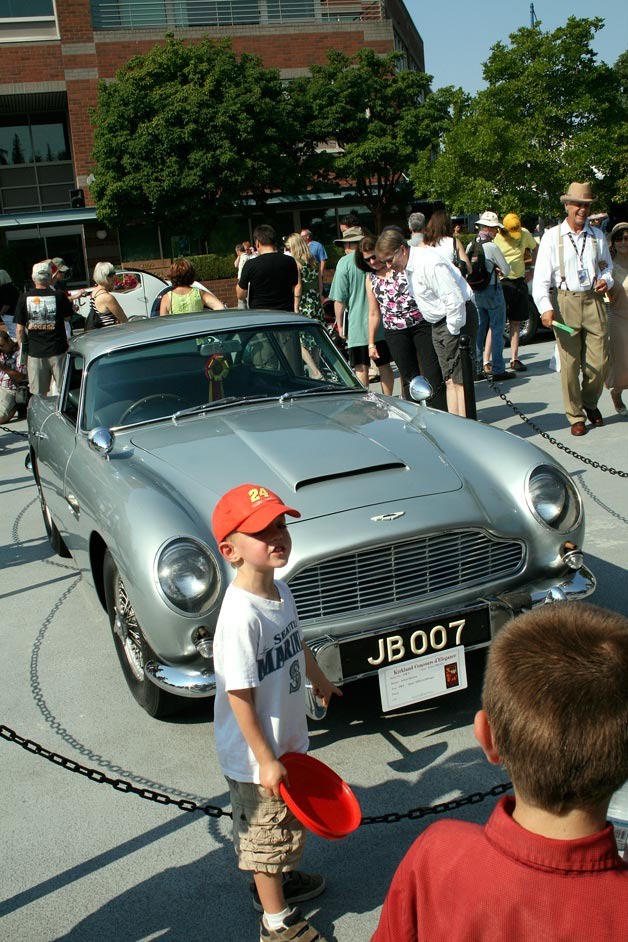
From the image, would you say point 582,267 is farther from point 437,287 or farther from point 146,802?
point 146,802

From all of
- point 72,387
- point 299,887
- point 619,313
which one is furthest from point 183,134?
point 299,887

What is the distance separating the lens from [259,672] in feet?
8.64

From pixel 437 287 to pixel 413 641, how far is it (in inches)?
184

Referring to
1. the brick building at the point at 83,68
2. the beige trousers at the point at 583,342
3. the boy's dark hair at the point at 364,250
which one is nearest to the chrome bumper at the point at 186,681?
the beige trousers at the point at 583,342

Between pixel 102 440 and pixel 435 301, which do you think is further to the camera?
pixel 435 301

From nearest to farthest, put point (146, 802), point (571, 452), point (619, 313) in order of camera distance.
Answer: point (146, 802) < point (571, 452) < point (619, 313)

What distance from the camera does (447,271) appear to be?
7758mm

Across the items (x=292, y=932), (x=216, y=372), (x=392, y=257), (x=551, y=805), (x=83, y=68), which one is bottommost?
(x=292, y=932)

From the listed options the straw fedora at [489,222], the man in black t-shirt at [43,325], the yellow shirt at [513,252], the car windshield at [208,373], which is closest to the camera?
the car windshield at [208,373]

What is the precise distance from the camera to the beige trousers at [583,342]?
26.5ft

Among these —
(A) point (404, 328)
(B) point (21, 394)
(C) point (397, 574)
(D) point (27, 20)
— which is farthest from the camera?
(D) point (27, 20)

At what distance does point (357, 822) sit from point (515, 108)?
31.0 meters

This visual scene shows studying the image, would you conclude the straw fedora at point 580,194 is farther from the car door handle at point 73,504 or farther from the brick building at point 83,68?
the brick building at point 83,68

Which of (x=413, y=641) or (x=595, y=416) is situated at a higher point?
(x=413, y=641)
